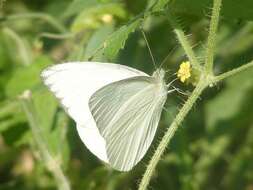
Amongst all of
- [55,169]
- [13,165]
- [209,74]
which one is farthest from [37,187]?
[209,74]

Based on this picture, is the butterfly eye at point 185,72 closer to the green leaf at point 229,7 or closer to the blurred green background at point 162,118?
the green leaf at point 229,7

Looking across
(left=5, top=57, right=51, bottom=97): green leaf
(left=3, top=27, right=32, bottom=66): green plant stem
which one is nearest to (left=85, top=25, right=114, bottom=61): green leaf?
(left=5, top=57, right=51, bottom=97): green leaf

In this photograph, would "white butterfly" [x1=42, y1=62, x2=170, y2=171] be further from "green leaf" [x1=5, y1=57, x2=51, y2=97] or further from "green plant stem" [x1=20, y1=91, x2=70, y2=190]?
"green leaf" [x1=5, y1=57, x2=51, y2=97]

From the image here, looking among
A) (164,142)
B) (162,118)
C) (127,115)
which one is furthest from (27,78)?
(164,142)

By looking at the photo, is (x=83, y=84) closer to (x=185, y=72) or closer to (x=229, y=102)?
(x=185, y=72)

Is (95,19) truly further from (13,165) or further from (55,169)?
(13,165)

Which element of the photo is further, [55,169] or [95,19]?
[95,19]

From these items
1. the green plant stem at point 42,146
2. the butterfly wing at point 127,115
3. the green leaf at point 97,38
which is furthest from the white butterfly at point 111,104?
the green leaf at point 97,38

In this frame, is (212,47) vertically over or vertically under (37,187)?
over

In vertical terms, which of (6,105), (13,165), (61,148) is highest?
(6,105)
